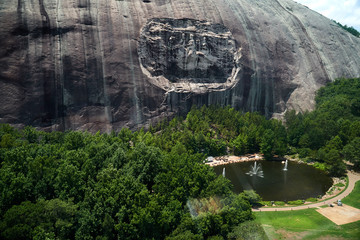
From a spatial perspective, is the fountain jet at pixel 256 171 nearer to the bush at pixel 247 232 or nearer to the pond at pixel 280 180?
the pond at pixel 280 180

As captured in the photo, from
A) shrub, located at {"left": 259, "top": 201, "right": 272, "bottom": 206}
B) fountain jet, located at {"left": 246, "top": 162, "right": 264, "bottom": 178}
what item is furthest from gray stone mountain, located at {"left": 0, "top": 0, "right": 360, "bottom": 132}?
shrub, located at {"left": 259, "top": 201, "right": 272, "bottom": 206}

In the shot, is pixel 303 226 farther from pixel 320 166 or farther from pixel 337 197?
pixel 320 166

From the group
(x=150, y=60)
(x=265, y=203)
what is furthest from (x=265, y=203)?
(x=150, y=60)

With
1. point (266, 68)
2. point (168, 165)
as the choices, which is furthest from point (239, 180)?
point (266, 68)

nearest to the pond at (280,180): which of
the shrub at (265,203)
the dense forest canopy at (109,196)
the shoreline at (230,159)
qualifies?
the shoreline at (230,159)

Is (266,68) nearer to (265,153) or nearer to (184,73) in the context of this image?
(184,73)
